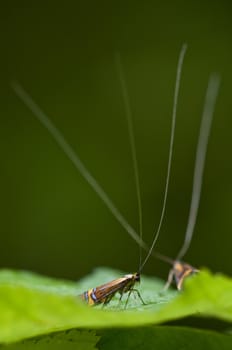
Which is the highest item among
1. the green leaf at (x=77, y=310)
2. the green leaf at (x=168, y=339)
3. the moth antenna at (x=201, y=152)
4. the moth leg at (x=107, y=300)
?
the green leaf at (x=77, y=310)

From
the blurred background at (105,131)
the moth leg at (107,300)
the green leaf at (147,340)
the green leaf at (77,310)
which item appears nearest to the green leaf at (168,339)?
the green leaf at (147,340)

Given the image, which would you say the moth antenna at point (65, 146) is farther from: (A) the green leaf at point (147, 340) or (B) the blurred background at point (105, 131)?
(A) the green leaf at point (147, 340)

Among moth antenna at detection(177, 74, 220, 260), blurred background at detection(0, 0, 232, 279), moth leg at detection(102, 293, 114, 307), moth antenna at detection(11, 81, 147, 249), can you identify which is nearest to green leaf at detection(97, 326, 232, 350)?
moth leg at detection(102, 293, 114, 307)

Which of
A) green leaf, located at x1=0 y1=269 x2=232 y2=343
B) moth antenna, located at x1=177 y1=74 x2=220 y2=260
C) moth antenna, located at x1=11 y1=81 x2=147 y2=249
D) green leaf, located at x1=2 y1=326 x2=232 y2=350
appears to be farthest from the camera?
moth antenna, located at x1=11 y1=81 x2=147 y2=249

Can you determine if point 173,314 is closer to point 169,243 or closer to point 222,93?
→ point 169,243

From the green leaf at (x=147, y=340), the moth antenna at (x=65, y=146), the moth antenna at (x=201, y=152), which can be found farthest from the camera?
the moth antenna at (x=65, y=146)

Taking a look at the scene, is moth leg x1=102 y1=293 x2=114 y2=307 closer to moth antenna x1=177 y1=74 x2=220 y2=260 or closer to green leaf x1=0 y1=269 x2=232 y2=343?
green leaf x1=0 y1=269 x2=232 y2=343

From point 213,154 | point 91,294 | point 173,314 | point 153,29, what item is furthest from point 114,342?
point 153,29
